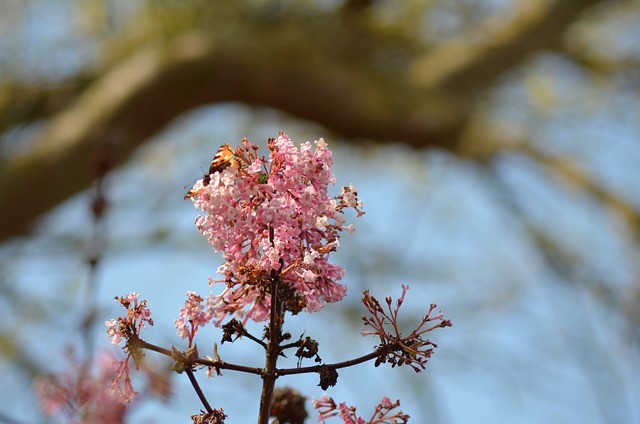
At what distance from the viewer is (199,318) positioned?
1.08 m

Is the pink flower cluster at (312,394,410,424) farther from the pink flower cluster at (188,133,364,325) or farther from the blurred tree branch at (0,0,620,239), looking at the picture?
the blurred tree branch at (0,0,620,239)

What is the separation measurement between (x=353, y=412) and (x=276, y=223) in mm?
272

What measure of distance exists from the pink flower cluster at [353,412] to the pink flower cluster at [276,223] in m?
0.13

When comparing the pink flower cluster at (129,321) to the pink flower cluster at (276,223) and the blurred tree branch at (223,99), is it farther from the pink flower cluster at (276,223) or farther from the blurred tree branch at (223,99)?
the blurred tree branch at (223,99)

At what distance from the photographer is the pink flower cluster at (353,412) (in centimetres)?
105

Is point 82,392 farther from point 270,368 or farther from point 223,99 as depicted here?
point 223,99

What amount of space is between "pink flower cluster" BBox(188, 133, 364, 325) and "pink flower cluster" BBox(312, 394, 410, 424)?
0.13m

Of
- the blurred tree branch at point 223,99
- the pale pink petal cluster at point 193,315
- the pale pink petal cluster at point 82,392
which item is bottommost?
the pale pink petal cluster at point 82,392

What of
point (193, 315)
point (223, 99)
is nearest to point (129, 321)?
point (193, 315)

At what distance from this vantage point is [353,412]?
1.06 meters

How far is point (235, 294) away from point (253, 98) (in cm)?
493

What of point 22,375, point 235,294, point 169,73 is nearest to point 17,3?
point 169,73

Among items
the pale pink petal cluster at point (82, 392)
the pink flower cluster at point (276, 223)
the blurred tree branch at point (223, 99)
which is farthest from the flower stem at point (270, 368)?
the blurred tree branch at point (223, 99)

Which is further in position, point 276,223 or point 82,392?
point 276,223
